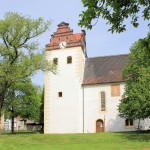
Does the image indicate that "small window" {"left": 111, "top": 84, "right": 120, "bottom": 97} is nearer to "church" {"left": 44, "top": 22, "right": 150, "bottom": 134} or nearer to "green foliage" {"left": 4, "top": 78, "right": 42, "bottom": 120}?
"church" {"left": 44, "top": 22, "right": 150, "bottom": 134}

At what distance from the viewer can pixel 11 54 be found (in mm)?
36438

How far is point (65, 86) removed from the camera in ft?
165

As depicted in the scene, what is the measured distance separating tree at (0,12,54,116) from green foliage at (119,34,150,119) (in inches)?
372

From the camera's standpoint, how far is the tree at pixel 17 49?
117ft

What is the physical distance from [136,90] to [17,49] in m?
12.7

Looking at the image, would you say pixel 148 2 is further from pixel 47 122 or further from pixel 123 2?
pixel 47 122

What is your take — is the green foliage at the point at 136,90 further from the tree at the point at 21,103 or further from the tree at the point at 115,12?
the tree at the point at 115,12

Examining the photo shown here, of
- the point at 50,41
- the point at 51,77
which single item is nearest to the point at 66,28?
the point at 50,41

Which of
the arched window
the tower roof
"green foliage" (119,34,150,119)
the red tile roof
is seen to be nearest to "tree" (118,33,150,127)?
"green foliage" (119,34,150,119)

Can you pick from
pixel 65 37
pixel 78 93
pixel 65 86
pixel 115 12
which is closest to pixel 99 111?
pixel 78 93

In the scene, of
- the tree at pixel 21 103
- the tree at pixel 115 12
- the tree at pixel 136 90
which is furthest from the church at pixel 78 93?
the tree at pixel 115 12

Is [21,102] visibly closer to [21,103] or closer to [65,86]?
[21,103]

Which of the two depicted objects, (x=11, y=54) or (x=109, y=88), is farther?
(x=109, y=88)

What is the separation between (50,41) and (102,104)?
478 inches
